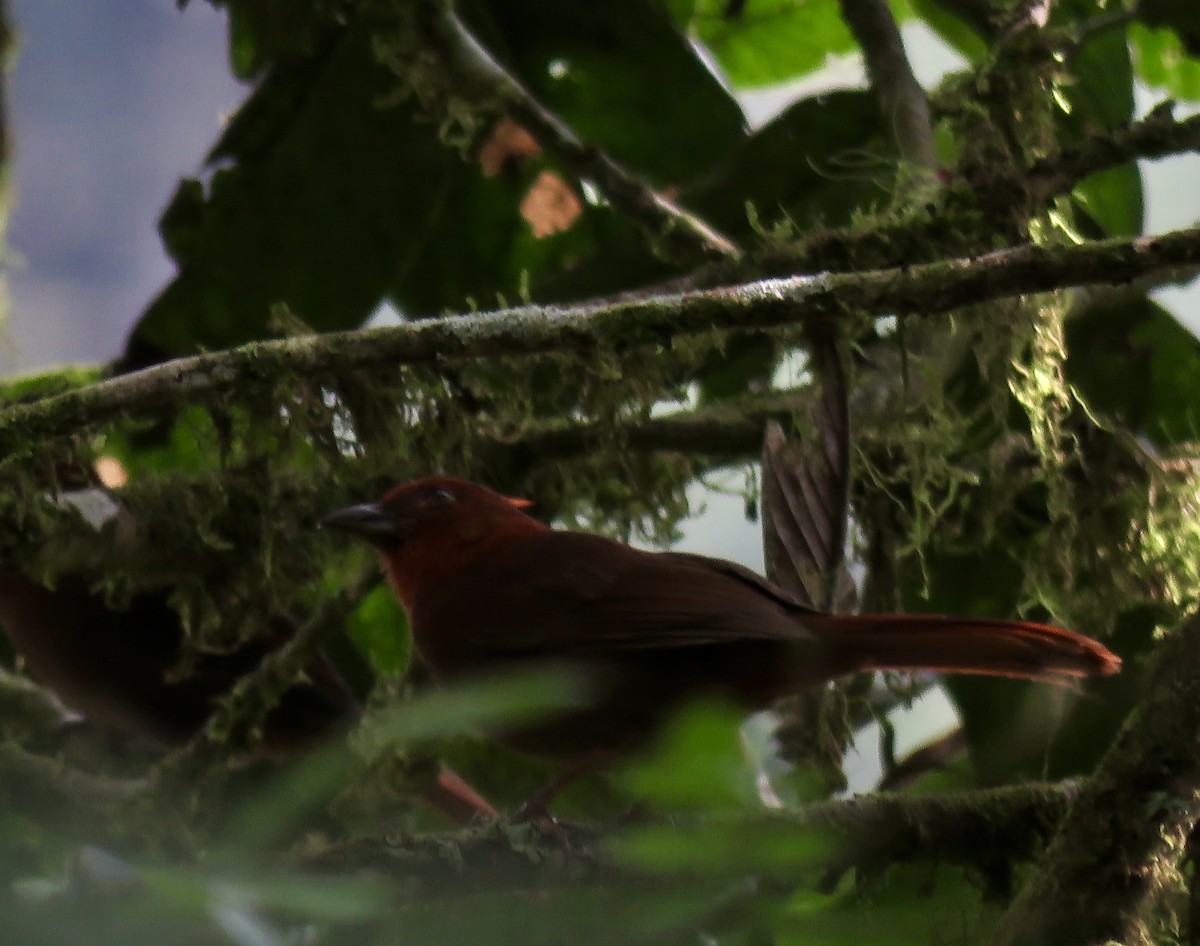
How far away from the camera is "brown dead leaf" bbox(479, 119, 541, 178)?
144 inches

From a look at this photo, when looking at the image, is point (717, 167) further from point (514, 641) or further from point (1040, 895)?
point (1040, 895)

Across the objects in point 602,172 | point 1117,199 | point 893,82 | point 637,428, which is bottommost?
point 637,428

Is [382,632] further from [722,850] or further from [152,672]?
[722,850]

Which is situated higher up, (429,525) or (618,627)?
(429,525)

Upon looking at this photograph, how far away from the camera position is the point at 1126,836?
5.37ft

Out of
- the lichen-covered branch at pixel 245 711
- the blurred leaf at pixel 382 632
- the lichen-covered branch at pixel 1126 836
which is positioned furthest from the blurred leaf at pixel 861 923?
the blurred leaf at pixel 382 632

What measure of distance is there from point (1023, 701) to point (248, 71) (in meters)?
2.54

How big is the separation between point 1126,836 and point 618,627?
38.7 inches

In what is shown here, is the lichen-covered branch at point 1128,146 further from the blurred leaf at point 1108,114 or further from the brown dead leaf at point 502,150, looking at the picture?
the brown dead leaf at point 502,150

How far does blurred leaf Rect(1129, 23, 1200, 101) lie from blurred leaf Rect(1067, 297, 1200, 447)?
1.02 meters

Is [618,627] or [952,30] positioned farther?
[952,30]

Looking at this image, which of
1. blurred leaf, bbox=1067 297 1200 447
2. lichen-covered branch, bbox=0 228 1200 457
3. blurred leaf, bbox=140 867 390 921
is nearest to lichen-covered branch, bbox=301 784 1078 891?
blurred leaf, bbox=140 867 390 921

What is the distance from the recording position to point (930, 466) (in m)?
2.62

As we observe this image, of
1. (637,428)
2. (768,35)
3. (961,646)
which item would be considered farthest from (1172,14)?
(961,646)
